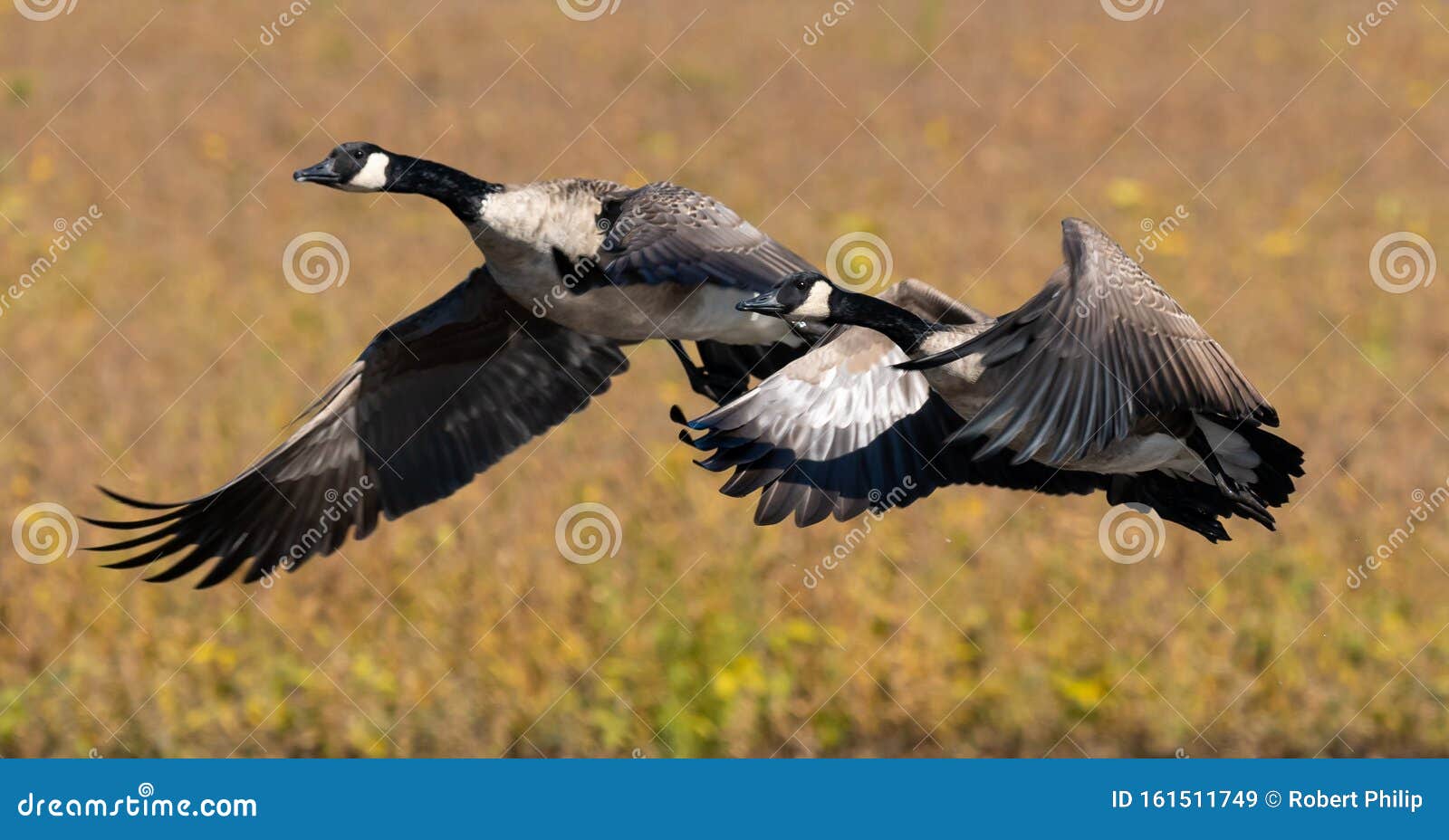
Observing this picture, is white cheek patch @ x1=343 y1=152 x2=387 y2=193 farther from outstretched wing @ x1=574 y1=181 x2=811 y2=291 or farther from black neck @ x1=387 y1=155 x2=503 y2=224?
outstretched wing @ x1=574 y1=181 x2=811 y2=291

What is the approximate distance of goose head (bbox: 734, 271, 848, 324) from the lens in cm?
485

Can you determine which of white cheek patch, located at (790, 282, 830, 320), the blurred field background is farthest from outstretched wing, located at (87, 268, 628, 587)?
the blurred field background

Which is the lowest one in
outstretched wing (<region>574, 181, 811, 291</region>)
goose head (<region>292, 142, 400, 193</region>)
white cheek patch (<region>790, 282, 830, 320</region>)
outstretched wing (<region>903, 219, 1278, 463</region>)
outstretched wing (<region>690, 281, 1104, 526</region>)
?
outstretched wing (<region>903, 219, 1278, 463</region>)

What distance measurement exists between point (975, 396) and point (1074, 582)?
206 inches

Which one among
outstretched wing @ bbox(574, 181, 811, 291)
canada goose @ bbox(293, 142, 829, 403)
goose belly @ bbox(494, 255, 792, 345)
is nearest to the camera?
outstretched wing @ bbox(574, 181, 811, 291)

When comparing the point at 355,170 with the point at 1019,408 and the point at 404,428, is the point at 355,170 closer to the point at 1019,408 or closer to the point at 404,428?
the point at 404,428

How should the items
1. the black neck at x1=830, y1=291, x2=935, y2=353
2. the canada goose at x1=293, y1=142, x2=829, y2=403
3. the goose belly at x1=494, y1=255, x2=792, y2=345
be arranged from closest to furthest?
the black neck at x1=830, y1=291, x2=935, y2=353
the canada goose at x1=293, y1=142, x2=829, y2=403
the goose belly at x1=494, y1=255, x2=792, y2=345

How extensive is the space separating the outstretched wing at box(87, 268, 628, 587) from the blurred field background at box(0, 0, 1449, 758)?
8.70 feet

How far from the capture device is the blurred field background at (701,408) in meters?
9.02

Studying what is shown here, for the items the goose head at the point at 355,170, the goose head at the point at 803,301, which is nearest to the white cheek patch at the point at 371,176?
the goose head at the point at 355,170

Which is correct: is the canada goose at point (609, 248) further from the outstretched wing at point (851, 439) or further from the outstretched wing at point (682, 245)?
the outstretched wing at point (851, 439)

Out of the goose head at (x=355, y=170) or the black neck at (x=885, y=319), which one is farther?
the goose head at (x=355, y=170)

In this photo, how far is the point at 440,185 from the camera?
16.9 ft

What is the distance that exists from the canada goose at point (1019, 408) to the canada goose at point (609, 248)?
293 millimetres
